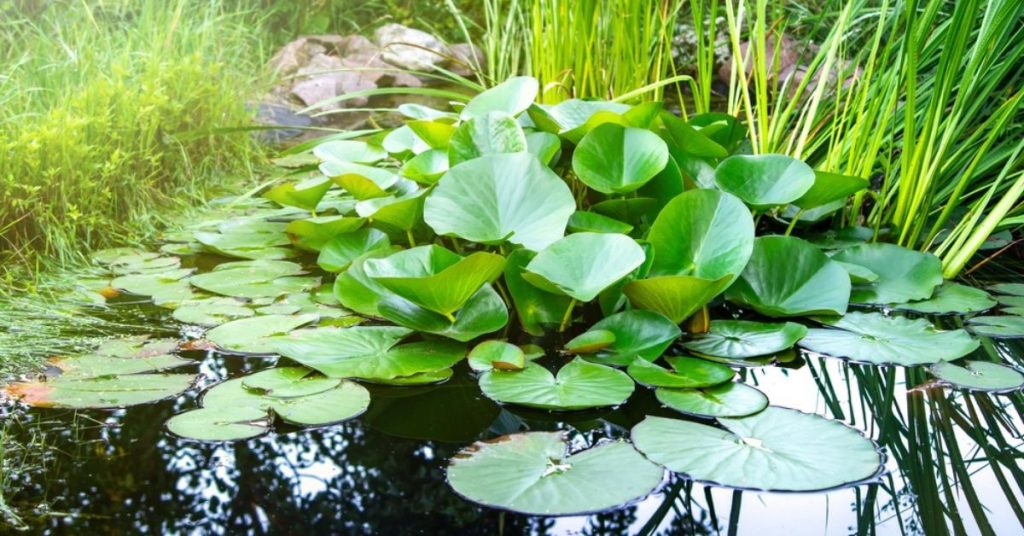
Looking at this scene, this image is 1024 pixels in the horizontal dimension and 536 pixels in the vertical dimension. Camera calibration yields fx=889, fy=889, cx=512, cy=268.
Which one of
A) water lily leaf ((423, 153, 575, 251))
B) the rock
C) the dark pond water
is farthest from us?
the rock

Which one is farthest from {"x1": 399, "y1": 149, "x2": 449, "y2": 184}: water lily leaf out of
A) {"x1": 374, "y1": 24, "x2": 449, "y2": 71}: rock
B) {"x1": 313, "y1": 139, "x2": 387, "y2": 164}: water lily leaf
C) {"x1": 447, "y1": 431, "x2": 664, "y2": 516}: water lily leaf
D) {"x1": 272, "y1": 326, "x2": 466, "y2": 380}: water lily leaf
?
{"x1": 374, "y1": 24, "x2": 449, "y2": 71}: rock

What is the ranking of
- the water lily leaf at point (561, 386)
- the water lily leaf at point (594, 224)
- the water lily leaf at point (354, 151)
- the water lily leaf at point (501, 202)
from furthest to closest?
the water lily leaf at point (354, 151), the water lily leaf at point (594, 224), the water lily leaf at point (501, 202), the water lily leaf at point (561, 386)

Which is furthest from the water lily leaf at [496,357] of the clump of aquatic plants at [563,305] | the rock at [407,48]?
the rock at [407,48]

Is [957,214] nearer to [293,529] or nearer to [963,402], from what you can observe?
[963,402]

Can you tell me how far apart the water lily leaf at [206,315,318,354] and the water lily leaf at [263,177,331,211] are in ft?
1.10

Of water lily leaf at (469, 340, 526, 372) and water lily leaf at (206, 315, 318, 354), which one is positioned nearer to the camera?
water lily leaf at (469, 340, 526, 372)

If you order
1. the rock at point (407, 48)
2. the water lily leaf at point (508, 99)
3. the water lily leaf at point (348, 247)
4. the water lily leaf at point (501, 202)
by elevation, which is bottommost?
the water lily leaf at point (348, 247)

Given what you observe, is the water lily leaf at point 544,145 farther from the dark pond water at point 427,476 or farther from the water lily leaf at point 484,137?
the dark pond water at point 427,476

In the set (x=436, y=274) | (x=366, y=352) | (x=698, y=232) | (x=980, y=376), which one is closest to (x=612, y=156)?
(x=698, y=232)

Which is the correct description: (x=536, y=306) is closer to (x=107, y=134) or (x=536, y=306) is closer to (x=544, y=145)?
(x=544, y=145)

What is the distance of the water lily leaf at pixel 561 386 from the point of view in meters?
1.16

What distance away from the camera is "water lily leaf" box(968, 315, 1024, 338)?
145cm

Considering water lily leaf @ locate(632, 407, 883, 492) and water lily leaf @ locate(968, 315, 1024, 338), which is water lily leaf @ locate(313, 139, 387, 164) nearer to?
water lily leaf @ locate(632, 407, 883, 492)

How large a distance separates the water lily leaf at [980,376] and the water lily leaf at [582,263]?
0.47m
